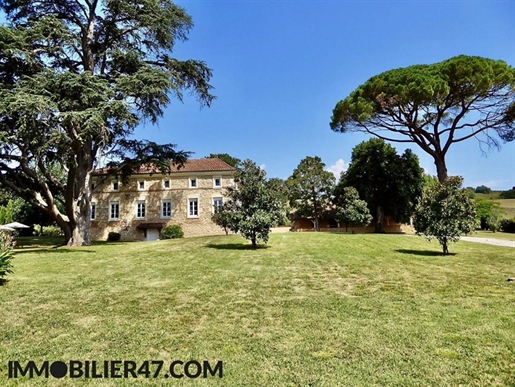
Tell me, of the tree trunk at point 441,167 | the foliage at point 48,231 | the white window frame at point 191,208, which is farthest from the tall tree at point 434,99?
the foliage at point 48,231

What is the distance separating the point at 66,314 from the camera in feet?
17.4

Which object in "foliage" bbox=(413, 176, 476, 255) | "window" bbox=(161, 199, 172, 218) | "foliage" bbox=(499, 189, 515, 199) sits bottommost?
"foliage" bbox=(413, 176, 476, 255)

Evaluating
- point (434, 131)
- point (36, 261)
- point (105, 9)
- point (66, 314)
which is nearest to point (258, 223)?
point (36, 261)

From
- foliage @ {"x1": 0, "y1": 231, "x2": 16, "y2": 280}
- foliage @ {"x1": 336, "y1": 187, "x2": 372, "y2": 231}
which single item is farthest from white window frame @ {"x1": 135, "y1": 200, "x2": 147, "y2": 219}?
foliage @ {"x1": 0, "y1": 231, "x2": 16, "y2": 280}

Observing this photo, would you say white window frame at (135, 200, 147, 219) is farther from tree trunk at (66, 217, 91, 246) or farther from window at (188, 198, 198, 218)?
tree trunk at (66, 217, 91, 246)

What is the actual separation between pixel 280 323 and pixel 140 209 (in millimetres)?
29084

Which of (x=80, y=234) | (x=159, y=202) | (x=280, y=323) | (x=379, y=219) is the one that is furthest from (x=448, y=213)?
(x=159, y=202)

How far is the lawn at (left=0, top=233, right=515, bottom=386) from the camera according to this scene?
329 centimetres

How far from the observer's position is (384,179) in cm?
3080

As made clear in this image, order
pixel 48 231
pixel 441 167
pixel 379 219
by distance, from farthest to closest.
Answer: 1. pixel 48 231
2. pixel 379 219
3. pixel 441 167

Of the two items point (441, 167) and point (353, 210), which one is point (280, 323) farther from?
point (441, 167)

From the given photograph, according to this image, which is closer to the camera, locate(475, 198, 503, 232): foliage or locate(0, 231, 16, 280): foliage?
locate(0, 231, 16, 280): foliage

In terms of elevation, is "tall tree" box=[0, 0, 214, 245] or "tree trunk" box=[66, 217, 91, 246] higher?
"tall tree" box=[0, 0, 214, 245]

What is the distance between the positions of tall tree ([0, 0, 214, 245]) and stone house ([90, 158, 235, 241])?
9.58 metres
